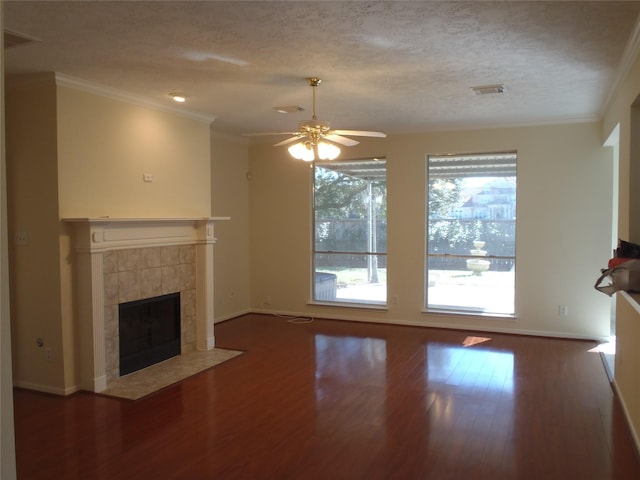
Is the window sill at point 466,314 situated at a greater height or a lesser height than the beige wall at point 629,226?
lesser

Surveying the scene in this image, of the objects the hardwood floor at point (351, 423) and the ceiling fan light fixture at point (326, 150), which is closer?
the hardwood floor at point (351, 423)

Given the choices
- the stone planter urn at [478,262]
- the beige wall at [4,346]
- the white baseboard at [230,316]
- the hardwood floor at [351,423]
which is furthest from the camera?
the white baseboard at [230,316]

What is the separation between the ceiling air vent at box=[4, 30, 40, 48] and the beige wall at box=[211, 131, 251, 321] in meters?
3.45

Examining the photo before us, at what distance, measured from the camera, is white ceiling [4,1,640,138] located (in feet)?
8.87

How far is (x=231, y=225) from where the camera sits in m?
7.01

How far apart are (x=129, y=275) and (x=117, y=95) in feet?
5.28

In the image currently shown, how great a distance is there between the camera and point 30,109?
401 cm

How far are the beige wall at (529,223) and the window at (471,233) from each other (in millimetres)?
139

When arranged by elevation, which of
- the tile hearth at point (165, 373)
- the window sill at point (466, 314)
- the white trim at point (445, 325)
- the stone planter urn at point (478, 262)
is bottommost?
the tile hearth at point (165, 373)

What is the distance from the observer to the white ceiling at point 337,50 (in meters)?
2.71

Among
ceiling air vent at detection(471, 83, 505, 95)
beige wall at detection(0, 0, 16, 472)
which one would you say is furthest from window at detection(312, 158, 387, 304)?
beige wall at detection(0, 0, 16, 472)

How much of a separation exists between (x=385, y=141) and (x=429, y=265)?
5.72 ft

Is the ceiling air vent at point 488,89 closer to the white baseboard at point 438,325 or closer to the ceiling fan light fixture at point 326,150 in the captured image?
the ceiling fan light fixture at point 326,150

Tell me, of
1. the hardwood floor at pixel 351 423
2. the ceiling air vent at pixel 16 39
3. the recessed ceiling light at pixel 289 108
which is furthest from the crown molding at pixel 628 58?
the ceiling air vent at pixel 16 39
